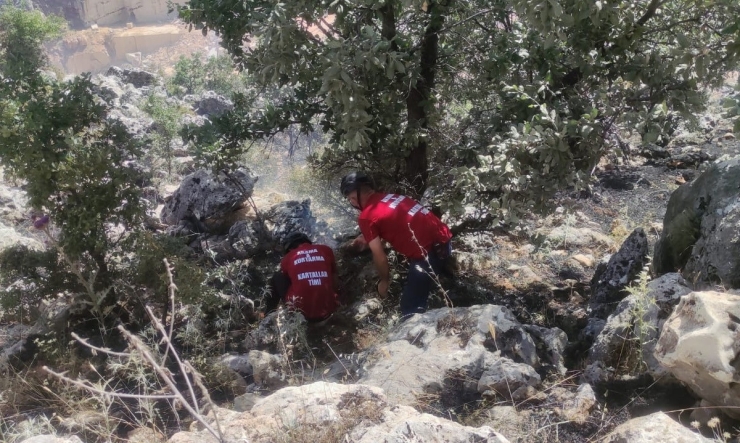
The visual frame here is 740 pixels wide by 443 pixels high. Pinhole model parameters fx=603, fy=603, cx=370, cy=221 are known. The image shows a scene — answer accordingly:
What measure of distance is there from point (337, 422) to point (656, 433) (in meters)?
1.02

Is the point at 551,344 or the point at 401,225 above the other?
the point at 401,225

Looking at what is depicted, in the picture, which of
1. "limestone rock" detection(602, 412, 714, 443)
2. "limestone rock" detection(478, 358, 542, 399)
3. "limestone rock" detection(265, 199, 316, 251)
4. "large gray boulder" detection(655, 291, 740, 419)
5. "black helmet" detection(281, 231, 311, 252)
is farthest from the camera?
"limestone rock" detection(265, 199, 316, 251)

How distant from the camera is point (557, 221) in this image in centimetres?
582

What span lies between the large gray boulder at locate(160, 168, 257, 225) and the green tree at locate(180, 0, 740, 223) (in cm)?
175

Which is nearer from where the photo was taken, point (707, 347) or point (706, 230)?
point (707, 347)

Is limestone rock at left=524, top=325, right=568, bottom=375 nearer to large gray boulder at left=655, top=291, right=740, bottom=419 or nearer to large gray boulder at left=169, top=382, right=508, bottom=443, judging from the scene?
large gray boulder at left=655, top=291, right=740, bottom=419

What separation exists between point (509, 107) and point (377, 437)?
264cm

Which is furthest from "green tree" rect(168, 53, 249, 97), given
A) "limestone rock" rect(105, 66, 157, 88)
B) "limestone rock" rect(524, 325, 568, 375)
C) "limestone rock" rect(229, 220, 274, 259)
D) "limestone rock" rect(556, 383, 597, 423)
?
"limestone rock" rect(556, 383, 597, 423)

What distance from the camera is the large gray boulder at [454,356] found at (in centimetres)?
260

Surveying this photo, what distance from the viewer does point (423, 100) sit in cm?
445

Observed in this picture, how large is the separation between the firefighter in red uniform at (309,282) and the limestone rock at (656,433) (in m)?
2.51

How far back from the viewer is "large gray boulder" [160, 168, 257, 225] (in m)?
6.34

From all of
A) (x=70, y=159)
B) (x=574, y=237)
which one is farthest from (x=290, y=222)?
(x=574, y=237)

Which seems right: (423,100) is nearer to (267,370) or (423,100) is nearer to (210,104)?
(267,370)
